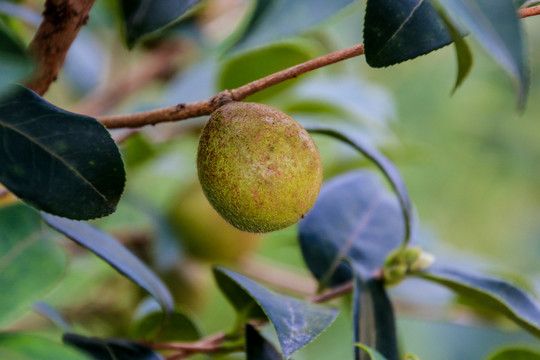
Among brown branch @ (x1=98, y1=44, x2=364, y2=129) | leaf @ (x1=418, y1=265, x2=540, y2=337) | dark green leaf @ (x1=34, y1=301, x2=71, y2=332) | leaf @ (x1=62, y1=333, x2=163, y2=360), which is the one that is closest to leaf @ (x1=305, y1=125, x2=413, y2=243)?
leaf @ (x1=418, y1=265, x2=540, y2=337)

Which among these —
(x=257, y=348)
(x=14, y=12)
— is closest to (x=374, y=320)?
(x=257, y=348)

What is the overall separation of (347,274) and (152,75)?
2.58 ft

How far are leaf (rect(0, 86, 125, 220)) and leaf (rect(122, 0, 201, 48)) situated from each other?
0.12m

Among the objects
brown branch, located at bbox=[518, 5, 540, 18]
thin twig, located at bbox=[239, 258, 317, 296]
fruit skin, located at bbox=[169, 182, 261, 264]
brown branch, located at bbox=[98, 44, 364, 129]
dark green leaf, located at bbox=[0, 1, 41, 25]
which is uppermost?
brown branch, located at bbox=[518, 5, 540, 18]

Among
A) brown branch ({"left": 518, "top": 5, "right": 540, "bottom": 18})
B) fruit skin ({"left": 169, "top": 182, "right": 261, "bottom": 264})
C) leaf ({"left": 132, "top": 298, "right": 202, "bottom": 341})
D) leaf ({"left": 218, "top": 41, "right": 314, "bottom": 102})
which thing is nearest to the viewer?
brown branch ({"left": 518, "top": 5, "right": 540, "bottom": 18})

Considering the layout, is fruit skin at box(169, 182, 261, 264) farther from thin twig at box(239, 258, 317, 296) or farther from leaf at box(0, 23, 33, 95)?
leaf at box(0, 23, 33, 95)

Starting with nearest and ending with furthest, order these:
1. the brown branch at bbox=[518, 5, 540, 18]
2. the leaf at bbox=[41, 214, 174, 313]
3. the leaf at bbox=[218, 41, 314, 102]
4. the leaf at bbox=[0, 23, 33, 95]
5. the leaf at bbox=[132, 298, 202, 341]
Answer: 1. the leaf at bbox=[0, 23, 33, 95]
2. the brown branch at bbox=[518, 5, 540, 18]
3. the leaf at bbox=[41, 214, 174, 313]
4. the leaf at bbox=[132, 298, 202, 341]
5. the leaf at bbox=[218, 41, 314, 102]

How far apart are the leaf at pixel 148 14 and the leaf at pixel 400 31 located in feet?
0.51

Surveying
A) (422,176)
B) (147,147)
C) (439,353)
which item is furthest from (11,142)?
(422,176)

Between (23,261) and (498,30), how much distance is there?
452mm

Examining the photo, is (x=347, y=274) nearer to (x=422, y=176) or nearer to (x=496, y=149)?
(x=422, y=176)

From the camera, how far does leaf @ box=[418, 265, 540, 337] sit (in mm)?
600

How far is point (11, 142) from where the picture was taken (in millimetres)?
436

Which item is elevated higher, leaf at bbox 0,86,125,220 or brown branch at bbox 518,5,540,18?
brown branch at bbox 518,5,540,18
